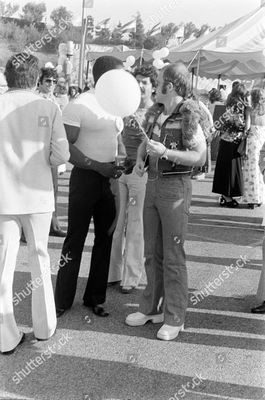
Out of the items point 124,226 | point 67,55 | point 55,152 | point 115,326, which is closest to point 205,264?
point 124,226

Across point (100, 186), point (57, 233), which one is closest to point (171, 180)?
point (100, 186)

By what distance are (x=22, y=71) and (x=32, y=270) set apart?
1244 mm

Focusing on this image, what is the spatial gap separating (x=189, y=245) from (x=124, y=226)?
1553 mm

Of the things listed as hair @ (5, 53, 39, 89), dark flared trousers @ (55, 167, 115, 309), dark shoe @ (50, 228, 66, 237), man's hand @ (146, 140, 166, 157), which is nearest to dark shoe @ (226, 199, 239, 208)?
dark shoe @ (50, 228, 66, 237)

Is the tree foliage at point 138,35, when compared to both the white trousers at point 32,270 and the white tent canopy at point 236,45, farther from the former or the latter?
the white trousers at point 32,270

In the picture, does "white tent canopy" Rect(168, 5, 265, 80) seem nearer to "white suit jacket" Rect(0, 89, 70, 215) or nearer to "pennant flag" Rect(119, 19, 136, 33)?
"pennant flag" Rect(119, 19, 136, 33)

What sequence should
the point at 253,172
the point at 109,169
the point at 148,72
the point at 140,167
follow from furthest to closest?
the point at 253,172, the point at 148,72, the point at 140,167, the point at 109,169

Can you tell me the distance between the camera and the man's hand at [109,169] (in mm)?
3672

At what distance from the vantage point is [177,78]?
11.3 feet

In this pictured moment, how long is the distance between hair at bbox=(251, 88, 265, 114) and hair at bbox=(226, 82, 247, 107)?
5.0 inches

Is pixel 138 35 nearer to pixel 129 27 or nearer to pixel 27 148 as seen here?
pixel 129 27

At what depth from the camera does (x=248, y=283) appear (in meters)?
4.89

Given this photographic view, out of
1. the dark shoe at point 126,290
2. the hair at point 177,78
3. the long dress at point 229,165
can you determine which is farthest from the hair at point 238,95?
the hair at point 177,78

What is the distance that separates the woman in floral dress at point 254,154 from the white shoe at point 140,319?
4612 mm
